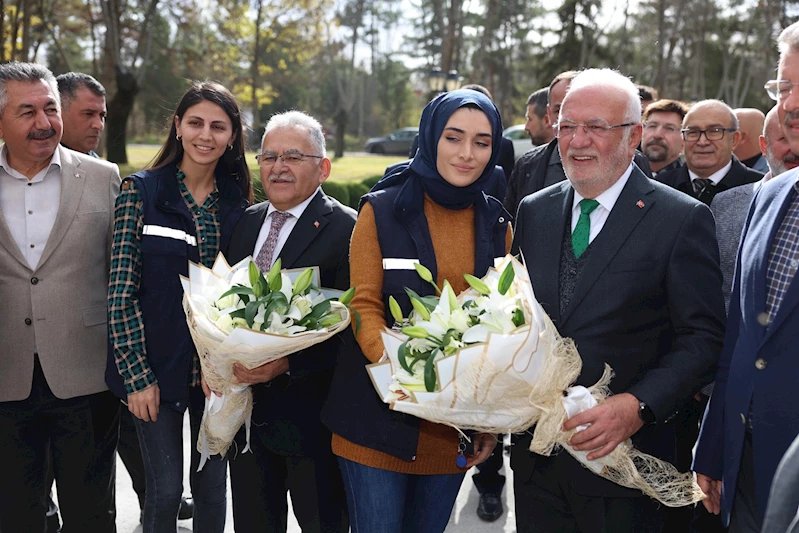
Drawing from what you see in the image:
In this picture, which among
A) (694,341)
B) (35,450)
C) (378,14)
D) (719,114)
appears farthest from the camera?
(378,14)

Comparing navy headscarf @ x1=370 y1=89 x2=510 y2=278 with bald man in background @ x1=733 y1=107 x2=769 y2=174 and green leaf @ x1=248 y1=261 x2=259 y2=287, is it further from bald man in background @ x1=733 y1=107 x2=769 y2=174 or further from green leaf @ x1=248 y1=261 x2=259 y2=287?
bald man in background @ x1=733 y1=107 x2=769 y2=174

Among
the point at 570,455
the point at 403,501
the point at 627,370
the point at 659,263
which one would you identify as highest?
the point at 659,263

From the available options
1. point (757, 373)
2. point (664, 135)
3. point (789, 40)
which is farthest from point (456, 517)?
point (664, 135)

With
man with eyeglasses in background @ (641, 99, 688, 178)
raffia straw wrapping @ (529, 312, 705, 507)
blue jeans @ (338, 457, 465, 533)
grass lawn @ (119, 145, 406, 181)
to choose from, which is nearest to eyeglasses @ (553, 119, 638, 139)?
raffia straw wrapping @ (529, 312, 705, 507)

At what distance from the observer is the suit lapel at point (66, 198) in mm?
3432

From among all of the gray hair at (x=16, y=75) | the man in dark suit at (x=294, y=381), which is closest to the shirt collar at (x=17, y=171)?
the gray hair at (x=16, y=75)

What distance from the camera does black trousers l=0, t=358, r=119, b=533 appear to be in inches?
135

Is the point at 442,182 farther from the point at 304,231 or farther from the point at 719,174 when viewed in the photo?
the point at 719,174

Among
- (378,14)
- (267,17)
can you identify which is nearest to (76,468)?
(267,17)

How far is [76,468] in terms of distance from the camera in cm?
350

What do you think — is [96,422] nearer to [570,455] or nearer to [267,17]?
[570,455]

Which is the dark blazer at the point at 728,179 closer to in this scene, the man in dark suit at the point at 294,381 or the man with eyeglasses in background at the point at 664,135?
the man with eyeglasses in background at the point at 664,135

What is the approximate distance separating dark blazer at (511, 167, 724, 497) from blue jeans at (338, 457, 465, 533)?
0.62 meters

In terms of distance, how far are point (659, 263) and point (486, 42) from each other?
23.3 meters
